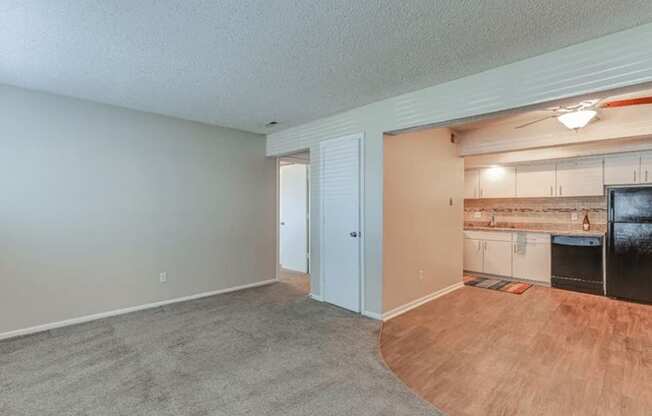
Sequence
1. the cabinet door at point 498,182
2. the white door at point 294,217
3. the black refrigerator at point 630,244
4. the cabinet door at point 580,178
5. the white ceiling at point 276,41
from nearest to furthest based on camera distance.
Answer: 1. the white ceiling at point 276,41
2. the black refrigerator at point 630,244
3. the cabinet door at point 580,178
4. the cabinet door at point 498,182
5. the white door at point 294,217

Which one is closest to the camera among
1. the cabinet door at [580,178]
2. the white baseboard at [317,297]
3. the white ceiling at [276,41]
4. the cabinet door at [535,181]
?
the white ceiling at [276,41]

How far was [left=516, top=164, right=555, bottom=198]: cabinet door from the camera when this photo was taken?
17.6 ft

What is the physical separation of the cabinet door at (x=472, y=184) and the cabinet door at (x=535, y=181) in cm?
69

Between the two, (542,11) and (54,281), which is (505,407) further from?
(54,281)

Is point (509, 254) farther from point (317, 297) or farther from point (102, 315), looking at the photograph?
point (102, 315)

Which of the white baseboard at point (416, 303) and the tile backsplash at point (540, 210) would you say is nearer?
the white baseboard at point (416, 303)

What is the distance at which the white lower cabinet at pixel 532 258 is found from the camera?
522 cm

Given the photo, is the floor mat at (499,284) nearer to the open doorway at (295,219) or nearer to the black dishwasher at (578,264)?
the black dishwasher at (578,264)

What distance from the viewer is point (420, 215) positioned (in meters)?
4.23

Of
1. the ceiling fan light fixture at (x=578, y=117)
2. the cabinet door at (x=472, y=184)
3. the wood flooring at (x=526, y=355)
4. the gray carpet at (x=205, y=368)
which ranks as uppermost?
the ceiling fan light fixture at (x=578, y=117)

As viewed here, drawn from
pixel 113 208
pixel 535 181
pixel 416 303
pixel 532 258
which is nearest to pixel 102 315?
pixel 113 208

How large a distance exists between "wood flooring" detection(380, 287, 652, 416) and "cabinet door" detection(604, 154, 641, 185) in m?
1.74

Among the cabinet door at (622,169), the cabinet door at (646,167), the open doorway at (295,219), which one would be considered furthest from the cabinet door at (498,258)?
the open doorway at (295,219)

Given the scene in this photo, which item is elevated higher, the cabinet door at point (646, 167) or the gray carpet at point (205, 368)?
the cabinet door at point (646, 167)
